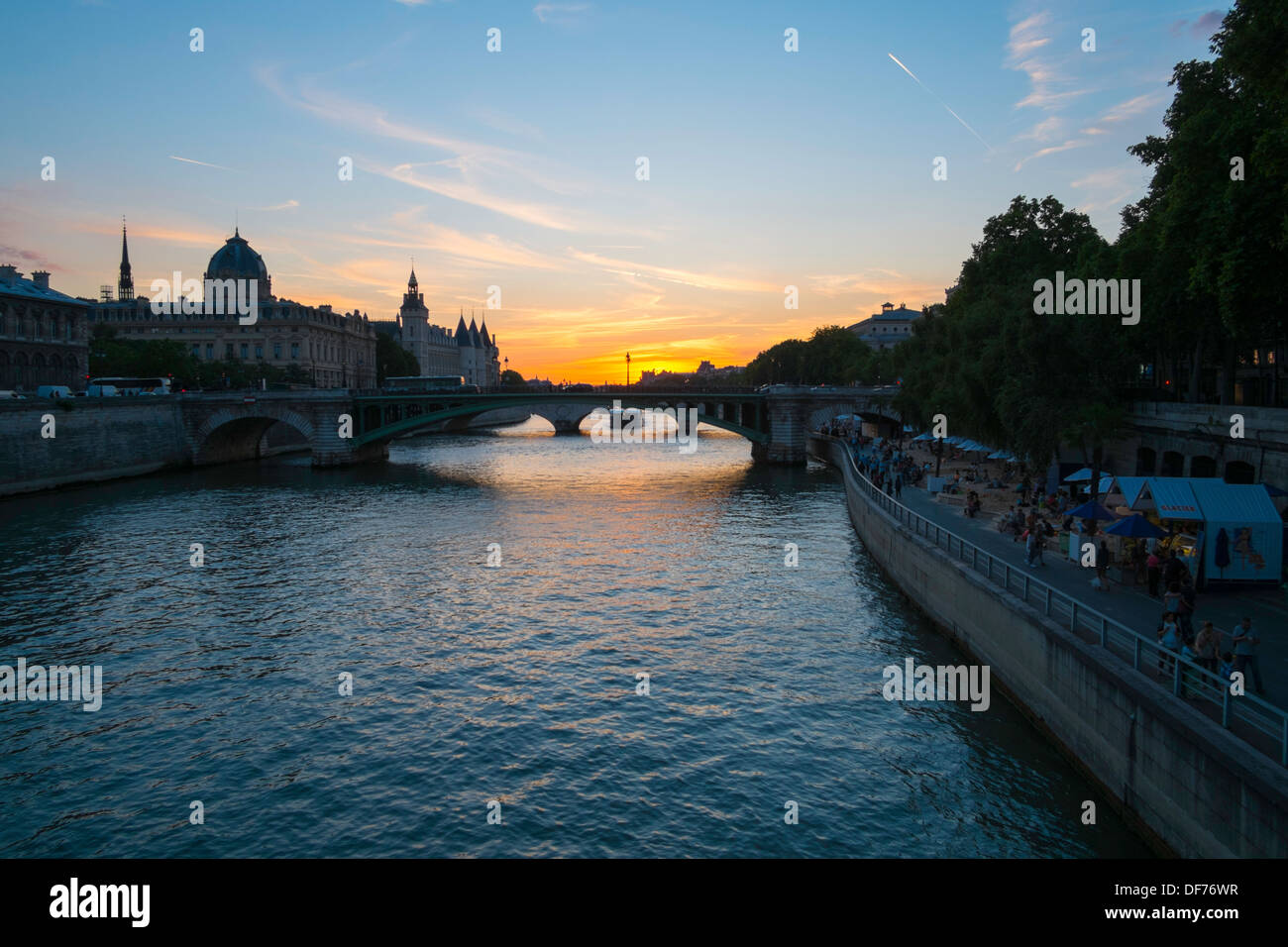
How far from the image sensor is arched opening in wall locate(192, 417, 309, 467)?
69625mm

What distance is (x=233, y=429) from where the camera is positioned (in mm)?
72312

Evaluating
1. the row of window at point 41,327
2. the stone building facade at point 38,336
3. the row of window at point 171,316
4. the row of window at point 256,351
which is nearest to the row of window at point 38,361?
the stone building facade at point 38,336

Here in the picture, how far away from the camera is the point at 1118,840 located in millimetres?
12906

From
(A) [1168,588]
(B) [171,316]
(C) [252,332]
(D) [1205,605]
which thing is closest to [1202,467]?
(D) [1205,605]

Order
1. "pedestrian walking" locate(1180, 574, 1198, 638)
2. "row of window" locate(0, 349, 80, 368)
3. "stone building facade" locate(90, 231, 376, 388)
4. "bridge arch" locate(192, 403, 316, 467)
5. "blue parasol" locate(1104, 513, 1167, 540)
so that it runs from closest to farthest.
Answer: "pedestrian walking" locate(1180, 574, 1198, 638), "blue parasol" locate(1104, 513, 1167, 540), "row of window" locate(0, 349, 80, 368), "bridge arch" locate(192, 403, 316, 467), "stone building facade" locate(90, 231, 376, 388)

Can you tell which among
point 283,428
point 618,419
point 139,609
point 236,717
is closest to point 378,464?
point 283,428

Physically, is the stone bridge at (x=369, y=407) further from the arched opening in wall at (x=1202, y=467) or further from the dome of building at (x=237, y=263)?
the dome of building at (x=237, y=263)

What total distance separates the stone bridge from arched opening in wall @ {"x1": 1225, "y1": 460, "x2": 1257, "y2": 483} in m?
36.5

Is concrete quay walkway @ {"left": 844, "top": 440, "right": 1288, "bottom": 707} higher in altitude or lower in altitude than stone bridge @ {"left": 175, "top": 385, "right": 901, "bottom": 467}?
lower

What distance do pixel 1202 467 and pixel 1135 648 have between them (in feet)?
70.1

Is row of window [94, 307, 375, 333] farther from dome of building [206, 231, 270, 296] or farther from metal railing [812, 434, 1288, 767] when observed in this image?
metal railing [812, 434, 1288, 767]

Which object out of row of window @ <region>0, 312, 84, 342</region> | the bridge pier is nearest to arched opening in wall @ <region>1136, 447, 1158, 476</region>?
the bridge pier

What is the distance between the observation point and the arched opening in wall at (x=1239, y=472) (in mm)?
27516
